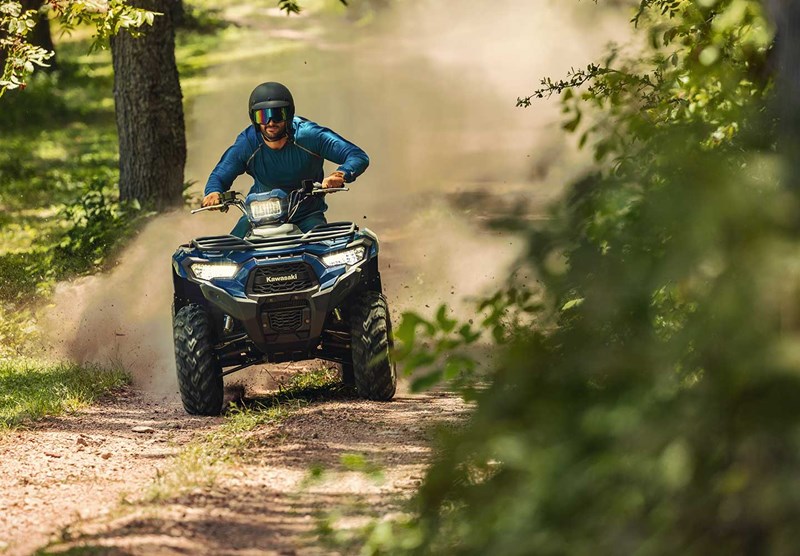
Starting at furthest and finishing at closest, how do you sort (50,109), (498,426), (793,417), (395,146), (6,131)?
(50,109)
(6,131)
(395,146)
(498,426)
(793,417)

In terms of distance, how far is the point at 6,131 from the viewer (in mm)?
25938

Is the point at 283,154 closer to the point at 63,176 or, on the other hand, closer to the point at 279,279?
the point at 279,279

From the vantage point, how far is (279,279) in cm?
903

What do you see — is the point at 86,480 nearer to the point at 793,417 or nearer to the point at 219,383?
the point at 219,383

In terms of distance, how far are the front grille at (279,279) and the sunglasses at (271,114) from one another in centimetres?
128

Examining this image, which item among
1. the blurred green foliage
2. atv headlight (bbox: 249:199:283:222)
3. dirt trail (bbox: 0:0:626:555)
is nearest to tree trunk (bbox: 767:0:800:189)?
the blurred green foliage

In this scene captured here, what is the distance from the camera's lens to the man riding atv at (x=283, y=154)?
976cm

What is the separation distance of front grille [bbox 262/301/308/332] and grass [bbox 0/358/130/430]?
67.3 inches

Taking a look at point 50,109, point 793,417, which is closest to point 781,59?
point 793,417

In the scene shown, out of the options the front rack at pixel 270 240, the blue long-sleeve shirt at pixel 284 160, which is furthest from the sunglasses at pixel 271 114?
the front rack at pixel 270 240

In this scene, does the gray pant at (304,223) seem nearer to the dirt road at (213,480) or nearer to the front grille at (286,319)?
the front grille at (286,319)

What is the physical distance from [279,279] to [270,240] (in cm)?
37

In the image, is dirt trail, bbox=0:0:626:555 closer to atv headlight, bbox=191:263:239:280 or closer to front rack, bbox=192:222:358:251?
atv headlight, bbox=191:263:239:280

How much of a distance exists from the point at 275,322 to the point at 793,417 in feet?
19.0
